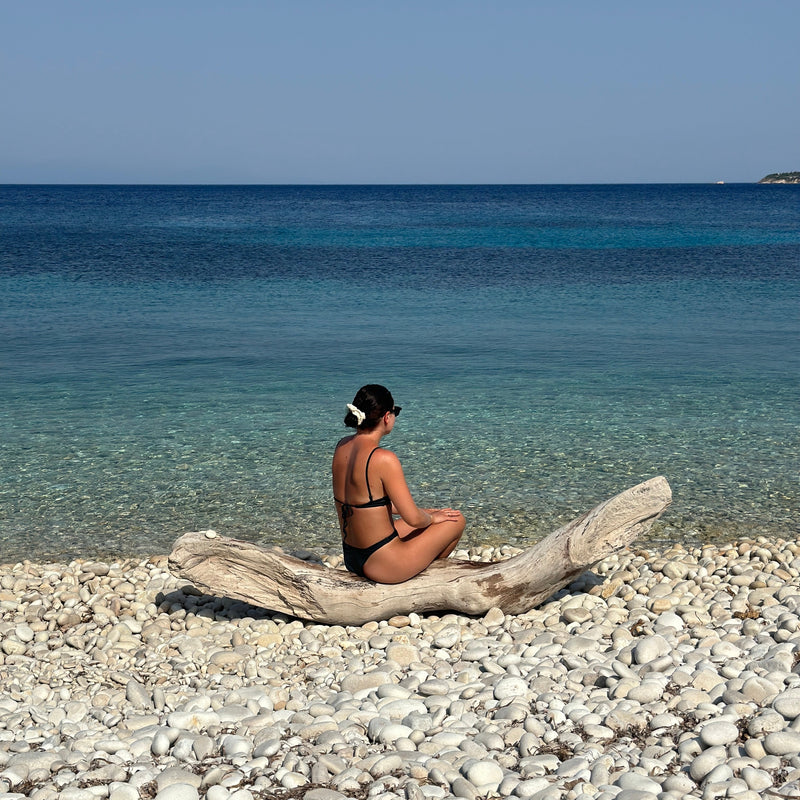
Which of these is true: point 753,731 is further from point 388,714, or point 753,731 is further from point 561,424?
point 561,424

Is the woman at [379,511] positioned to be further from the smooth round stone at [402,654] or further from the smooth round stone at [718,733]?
the smooth round stone at [718,733]

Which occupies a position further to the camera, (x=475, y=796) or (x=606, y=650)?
(x=606, y=650)

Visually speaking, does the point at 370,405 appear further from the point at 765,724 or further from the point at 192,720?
Result: the point at 765,724

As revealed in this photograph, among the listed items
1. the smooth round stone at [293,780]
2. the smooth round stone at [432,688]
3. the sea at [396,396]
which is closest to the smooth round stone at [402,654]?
the smooth round stone at [432,688]

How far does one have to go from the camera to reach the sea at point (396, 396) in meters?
9.98

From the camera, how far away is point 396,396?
49.3ft

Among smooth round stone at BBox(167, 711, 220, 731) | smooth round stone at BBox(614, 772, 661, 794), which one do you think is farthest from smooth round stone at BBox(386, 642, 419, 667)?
smooth round stone at BBox(614, 772, 661, 794)

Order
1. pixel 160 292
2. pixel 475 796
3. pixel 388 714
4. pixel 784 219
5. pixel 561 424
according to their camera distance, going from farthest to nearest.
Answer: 1. pixel 784 219
2. pixel 160 292
3. pixel 561 424
4. pixel 388 714
5. pixel 475 796

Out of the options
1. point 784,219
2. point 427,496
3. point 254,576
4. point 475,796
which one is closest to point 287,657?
point 254,576

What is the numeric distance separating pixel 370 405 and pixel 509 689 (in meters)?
2.14

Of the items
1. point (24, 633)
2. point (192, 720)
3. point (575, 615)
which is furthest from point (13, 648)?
point (575, 615)

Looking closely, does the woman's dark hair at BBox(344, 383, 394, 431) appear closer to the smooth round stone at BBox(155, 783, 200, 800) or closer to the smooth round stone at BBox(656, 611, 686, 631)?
the smooth round stone at BBox(656, 611, 686, 631)

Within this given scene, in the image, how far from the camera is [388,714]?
511 cm

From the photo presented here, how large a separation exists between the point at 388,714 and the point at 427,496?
17.7 ft
